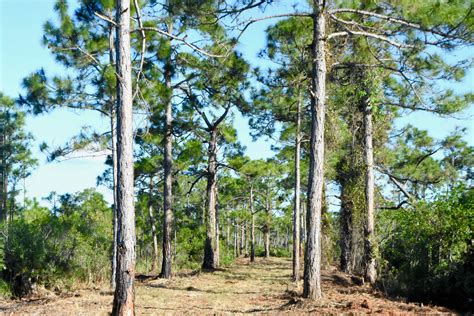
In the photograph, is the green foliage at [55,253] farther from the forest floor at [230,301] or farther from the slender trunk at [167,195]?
the forest floor at [230,301]

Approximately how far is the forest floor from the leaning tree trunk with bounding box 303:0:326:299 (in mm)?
464

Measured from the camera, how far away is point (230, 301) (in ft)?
31.4

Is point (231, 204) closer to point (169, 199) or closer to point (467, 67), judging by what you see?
point (169, 199)

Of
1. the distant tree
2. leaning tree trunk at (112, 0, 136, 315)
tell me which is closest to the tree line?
leaning tree trunk at (112, 0, 136, 315)

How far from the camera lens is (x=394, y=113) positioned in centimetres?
1429

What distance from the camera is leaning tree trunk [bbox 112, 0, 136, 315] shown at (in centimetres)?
644

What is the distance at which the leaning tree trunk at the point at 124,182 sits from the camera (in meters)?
6.44

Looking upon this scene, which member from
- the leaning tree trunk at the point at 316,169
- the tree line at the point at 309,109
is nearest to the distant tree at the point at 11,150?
the tree line at the point at 309,109

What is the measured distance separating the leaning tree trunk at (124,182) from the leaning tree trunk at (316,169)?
3508mm

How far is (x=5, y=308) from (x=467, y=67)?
1095 cm

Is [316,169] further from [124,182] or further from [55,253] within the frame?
[55,253]

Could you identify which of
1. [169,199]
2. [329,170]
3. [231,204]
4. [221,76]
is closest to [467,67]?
[329,170]

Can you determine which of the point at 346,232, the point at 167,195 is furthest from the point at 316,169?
the point at 346,232

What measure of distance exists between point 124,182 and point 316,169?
12.4 ft
